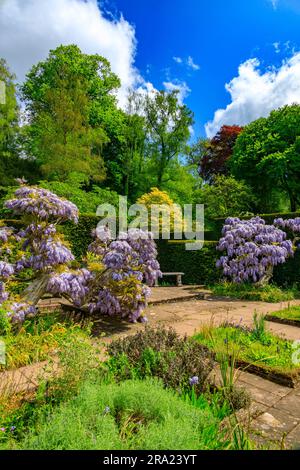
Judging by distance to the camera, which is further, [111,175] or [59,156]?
[111,175]

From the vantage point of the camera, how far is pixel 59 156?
1512cm

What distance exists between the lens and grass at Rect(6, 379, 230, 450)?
1.89 metres

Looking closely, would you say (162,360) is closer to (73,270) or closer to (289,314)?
(73,270)

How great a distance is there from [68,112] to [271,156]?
12985 millimetres

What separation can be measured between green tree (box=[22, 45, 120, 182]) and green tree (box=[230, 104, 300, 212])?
409 inches

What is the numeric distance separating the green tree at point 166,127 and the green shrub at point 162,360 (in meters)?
18.8

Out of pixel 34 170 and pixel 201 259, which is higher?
pixel 34 170

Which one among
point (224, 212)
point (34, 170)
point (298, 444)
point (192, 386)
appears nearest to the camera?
point (298, 444)

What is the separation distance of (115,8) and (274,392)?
23.2 feet

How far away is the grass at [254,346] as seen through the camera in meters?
3.67

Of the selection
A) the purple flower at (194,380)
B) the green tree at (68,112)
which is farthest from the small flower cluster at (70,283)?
the green tree at (68,112)

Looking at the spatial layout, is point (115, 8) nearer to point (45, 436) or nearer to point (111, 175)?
point (45, 436)

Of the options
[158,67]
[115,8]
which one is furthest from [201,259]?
[115,8]

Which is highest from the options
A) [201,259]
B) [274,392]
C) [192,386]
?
[201,259]
